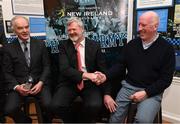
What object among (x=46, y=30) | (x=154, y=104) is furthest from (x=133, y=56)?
(x=46, y=30)

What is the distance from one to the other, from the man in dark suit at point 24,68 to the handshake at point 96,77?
0.48 meters

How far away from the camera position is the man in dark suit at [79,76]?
2.29 metres

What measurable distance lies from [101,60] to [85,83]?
1.05 ft

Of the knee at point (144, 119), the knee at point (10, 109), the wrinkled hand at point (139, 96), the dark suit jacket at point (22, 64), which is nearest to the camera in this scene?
the knee at point (144, 119)

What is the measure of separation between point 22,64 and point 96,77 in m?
0.85

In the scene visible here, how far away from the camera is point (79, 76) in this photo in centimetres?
230

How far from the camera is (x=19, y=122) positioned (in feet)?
7.50

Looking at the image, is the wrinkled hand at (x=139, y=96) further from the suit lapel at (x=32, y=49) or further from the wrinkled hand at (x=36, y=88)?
the suit lapel at (x=32, y=49)

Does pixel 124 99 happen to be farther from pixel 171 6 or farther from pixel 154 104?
pixel 171 6

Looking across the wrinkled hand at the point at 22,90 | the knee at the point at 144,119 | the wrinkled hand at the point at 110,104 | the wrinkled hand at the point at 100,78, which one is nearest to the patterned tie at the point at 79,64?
the wrinkled hand at the point at 100,78

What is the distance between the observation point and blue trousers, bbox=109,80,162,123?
2.02 metres

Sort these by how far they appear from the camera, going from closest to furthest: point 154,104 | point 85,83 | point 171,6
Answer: point 154,104
point 85,83
point 171,6

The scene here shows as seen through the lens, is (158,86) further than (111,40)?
No

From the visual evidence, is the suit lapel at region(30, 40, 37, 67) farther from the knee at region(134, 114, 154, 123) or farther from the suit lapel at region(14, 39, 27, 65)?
the knee at region(134, 114, 154, 123)
